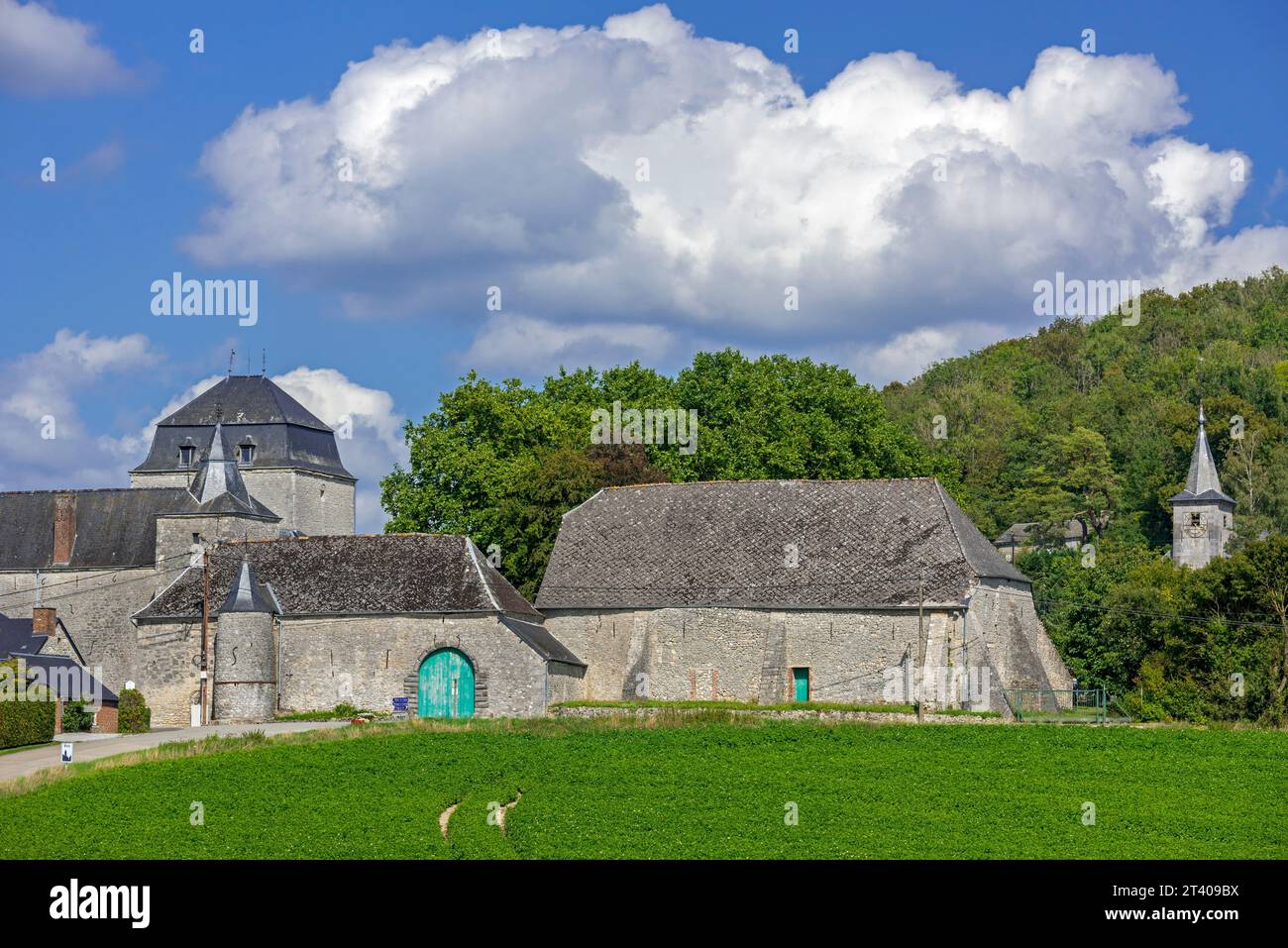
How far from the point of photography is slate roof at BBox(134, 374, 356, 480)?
71.4 m

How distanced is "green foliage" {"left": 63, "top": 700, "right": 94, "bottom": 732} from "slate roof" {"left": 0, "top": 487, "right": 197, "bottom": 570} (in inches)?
550

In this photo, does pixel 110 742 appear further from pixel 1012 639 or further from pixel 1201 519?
pixel 1201 519

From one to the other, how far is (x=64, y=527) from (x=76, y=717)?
1685cm

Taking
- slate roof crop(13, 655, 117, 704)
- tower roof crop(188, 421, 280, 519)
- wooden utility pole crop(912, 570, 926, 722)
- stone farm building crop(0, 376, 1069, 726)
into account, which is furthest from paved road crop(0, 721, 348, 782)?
wooden utility pole crop(912, 570, 926, 722)

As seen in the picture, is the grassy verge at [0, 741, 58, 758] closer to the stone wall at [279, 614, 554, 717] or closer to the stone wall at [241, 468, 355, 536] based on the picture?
the stone wall at [279, 614, 554, 717]

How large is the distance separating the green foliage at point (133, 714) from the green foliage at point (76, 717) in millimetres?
1391

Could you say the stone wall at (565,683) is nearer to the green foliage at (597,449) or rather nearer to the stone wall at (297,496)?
the green foliage at (597,449)

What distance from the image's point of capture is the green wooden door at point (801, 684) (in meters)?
44.1

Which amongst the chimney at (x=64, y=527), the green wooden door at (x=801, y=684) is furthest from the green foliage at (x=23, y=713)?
the green wooden door at (x=801, y=684)

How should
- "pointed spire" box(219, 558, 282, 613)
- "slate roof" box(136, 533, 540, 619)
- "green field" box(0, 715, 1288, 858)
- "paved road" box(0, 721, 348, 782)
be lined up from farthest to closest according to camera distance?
"slate roof" box(136, 533, 540, 619), "pointed spire" box(219, 558, 282, 613), "paved road" box(0, 721, 348, 782), "green field" box(0, 715, 1288, 858)

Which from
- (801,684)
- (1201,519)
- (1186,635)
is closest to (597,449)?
(801,684)

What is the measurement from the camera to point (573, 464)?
174ft

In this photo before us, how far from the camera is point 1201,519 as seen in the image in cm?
7669
